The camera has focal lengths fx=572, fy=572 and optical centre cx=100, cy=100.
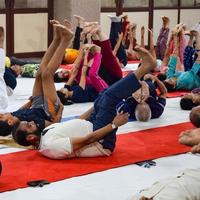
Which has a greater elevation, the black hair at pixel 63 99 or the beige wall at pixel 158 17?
the beige wall at pixel 158 17

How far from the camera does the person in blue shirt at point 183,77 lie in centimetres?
689

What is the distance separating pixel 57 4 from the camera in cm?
1038

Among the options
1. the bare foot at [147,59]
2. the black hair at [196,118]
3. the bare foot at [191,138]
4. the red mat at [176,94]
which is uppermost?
the bare foot at [147,59]

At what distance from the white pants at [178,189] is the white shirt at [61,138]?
1413 mm

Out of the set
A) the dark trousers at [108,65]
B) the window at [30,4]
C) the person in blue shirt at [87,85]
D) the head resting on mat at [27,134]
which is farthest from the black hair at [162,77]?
the window at [30,4]

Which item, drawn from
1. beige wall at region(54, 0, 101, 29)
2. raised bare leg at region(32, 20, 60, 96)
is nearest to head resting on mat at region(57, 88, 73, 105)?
raised bare leg at region(32, 20, 60, 96)

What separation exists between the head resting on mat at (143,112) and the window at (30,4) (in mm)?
5138

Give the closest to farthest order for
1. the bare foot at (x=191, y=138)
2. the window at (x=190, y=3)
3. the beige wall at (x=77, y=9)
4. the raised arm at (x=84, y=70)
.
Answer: the bare foot at (x=191, y=138) < the raised arm at (x=84, y=70) < the beige wall at (x=77, y=9) < the window at (x=190, y=3)

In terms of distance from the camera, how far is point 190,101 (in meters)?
5.95

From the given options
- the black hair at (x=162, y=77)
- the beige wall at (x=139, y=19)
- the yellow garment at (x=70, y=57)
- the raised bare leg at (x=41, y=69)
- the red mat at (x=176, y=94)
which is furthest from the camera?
the beige wall at (x=139, y=19)

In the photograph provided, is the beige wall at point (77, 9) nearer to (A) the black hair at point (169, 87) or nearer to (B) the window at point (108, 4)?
(B) the window at point (108, 4)

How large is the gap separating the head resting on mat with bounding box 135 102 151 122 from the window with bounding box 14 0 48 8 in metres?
5.14

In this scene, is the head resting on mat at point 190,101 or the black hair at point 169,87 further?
the black hair at point 169,87

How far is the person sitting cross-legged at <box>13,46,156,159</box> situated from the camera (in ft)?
13.6
